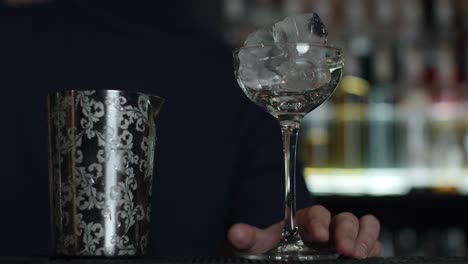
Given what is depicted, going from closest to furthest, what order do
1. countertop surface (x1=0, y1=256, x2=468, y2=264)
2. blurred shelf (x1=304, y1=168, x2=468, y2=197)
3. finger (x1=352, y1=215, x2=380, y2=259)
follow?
1. countertop surface (x1=0, y1=256, x2=468, y2=264)
2. finger (x1=352, y1=215, x2=380, y2=259)
3. blurred shelf (x1=304, y1=168, x2=468, y2=197)

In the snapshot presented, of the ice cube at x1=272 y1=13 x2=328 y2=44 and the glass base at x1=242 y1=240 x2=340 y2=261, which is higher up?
the ice cube at x1=272 y1=13 x2=328 y2=44

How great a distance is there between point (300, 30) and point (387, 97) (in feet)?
7.84

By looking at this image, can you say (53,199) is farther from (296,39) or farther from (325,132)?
(325,132)

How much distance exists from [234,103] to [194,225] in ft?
0.85

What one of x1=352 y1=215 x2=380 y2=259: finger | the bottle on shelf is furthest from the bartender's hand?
the bottle on shelf

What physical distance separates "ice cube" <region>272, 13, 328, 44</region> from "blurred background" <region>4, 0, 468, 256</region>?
7.23 ft

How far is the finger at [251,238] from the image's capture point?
0.79m

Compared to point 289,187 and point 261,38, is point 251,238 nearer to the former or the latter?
point 289,187

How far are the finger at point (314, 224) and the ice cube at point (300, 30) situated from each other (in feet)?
0.60

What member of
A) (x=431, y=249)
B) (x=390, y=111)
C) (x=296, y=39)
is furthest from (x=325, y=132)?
(x=296, y=39)

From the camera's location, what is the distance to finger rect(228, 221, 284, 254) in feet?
2.59

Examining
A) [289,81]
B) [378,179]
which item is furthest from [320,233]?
[378,179]

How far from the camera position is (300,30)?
2.45 ft

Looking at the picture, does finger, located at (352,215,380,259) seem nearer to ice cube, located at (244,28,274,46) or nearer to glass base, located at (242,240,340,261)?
glass base, located at (242,240,340,261)
